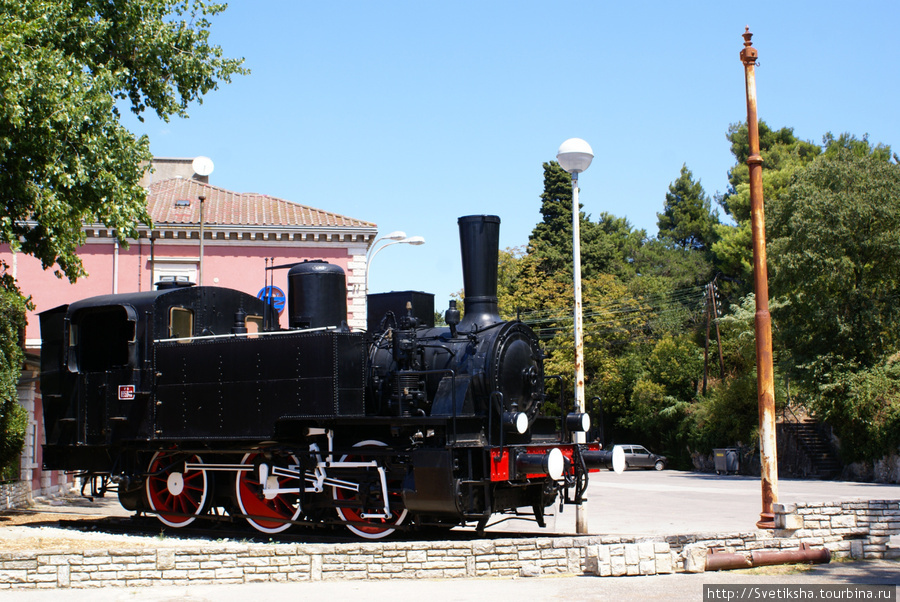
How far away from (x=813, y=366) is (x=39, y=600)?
25.0m

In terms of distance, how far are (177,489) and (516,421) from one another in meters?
4.91

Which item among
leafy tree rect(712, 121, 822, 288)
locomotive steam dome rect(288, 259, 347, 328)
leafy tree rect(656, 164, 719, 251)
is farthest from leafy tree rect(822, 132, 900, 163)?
locomotive steam dome rect(288, 259, 347, 328)

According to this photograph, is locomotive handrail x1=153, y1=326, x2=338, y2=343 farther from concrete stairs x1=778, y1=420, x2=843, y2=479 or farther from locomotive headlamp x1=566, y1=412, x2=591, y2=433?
concrete stairs x1=778, y1=420, x2=843, y2=479

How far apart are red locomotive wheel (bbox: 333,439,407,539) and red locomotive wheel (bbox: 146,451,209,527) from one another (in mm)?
2095

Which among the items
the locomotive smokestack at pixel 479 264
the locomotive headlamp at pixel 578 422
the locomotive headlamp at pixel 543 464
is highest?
the locomotive smokestack at pixel 479 264

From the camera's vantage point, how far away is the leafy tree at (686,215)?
69.6 meters

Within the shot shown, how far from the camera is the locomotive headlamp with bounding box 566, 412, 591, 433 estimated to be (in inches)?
449

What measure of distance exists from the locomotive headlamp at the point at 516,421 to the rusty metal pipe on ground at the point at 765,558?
254 cm

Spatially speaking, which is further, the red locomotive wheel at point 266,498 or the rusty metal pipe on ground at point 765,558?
the red locomotive wheel at point 266,498

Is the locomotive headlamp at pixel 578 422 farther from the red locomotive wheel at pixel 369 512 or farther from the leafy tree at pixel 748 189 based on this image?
the leafy tree at pixel 748 189

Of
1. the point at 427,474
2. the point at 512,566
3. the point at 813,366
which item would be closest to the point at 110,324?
the point at 427,474

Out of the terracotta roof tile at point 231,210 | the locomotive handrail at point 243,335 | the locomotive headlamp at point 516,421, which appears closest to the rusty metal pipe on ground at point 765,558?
the locomotive headlamp at point 516,421

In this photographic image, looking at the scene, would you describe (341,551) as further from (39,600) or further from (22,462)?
(22,462)

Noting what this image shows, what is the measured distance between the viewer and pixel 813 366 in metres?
27.6
